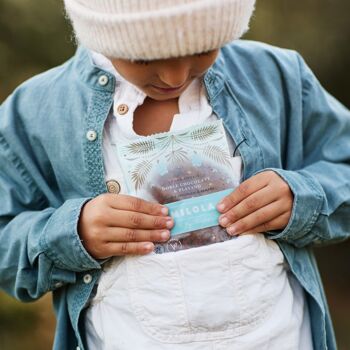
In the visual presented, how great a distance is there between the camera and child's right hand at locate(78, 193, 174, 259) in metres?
1.39

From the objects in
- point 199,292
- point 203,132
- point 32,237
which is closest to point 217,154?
point 203,132

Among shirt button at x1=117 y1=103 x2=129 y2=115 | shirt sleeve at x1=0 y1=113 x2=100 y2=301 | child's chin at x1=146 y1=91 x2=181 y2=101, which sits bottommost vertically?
shirt sleeve at x1=0 y1=113 x2=100 y2=301

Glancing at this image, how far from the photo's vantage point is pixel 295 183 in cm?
145

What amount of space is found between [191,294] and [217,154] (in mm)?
256

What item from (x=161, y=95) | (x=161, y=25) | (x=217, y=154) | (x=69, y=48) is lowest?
(x=69, y=48)

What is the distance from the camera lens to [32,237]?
4.79ft

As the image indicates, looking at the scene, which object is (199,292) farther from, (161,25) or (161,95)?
(161,25)

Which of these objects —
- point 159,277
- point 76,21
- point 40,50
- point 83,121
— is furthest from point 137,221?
point 40,50

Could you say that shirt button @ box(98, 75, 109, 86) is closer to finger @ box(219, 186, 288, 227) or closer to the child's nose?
Result: the child's nose

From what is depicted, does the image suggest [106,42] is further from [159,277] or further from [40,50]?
[40,50]

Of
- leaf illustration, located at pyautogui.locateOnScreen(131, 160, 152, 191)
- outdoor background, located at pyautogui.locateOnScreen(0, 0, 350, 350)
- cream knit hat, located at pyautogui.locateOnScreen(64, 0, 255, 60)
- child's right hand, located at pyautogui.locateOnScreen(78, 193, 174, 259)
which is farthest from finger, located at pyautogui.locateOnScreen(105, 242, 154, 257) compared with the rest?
outdoor background, located at pyautogui.locateOnScreen(0, 0, 350, 350)

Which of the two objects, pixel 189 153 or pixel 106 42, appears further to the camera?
pixel 189 153

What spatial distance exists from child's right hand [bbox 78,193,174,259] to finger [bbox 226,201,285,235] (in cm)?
11

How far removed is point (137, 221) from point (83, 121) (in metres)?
0.23
